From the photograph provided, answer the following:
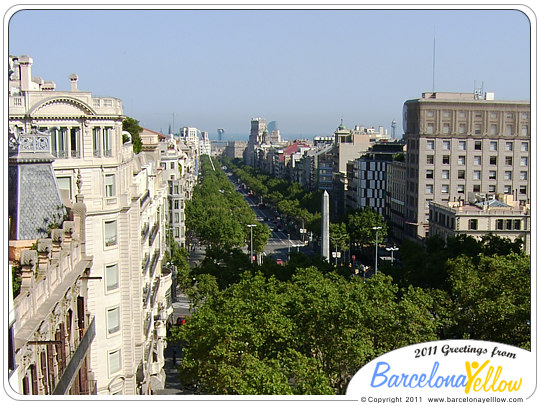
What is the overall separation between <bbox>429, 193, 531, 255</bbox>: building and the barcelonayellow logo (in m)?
37.9

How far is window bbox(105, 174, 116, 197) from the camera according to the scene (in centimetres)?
2015

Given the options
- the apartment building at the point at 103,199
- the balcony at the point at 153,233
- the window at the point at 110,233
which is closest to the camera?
the apartment building at the point at 103,199

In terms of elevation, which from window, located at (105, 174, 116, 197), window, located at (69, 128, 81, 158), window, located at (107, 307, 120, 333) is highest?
window, located at (69, 128, 81, 158)

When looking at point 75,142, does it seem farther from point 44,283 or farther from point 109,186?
point 44,283

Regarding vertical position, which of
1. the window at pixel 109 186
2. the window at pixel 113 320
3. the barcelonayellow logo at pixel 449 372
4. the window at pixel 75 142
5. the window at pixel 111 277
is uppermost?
the window at pixel 75 142

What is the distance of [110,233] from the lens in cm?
2059

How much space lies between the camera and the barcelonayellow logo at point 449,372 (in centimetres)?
992

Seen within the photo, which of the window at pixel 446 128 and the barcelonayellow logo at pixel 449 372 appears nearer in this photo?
the barcelonayellow logo at pixel 449 372

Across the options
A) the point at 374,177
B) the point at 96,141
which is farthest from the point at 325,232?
the point at 96,141

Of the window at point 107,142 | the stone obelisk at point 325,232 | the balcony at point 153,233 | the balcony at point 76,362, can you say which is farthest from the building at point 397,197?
the balcony at point 76,362

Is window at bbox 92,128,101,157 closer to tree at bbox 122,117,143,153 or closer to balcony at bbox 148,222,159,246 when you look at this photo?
balcony at bbox 148,222,159,246

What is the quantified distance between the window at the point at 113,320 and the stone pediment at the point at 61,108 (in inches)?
219

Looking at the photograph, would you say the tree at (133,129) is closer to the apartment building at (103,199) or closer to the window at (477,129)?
the apartment building at (103,199)

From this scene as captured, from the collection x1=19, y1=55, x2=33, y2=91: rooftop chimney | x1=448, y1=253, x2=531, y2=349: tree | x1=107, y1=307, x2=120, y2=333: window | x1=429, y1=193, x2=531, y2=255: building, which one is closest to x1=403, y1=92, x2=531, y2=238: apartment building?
x1=429, y1=193, x2=531, y2=255: building
